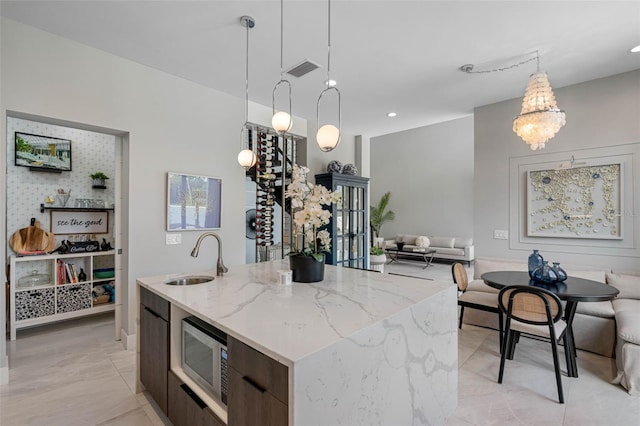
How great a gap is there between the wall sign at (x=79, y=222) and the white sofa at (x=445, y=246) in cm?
728

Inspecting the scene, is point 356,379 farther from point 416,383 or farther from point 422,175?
point 422,175

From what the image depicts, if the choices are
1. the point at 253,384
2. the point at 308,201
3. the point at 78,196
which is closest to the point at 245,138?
the point at 78,196

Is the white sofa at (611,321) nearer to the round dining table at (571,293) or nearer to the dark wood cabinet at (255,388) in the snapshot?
the round dining table at (571,293)

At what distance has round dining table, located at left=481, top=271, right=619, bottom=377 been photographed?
234cm

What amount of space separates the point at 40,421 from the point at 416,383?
235 centimetres

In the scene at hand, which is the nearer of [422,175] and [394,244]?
[394,244]

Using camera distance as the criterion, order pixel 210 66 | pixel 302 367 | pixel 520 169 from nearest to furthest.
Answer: pixel 302 367, pixel 210 66, pixel 520 169

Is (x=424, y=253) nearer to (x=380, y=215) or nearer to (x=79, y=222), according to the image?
(x=380, y=215)

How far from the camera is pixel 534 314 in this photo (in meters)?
2.30

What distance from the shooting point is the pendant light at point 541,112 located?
2.78 metres

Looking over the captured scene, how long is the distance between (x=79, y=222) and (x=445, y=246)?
8.37 m

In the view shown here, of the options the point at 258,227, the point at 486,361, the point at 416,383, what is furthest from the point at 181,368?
the point at 258,227

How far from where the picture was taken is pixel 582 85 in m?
3.53

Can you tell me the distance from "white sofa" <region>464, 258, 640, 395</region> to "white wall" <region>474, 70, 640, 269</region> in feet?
0.85
